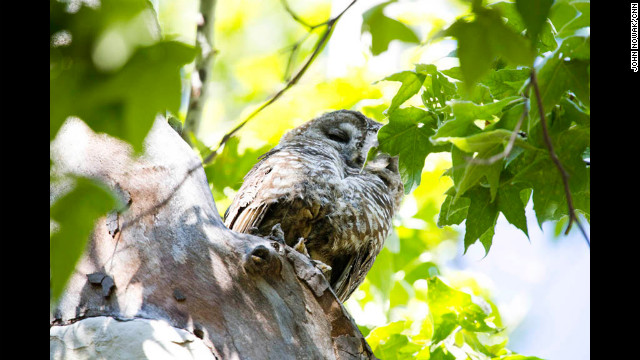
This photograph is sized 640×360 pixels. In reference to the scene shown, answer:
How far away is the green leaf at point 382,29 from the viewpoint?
71cm

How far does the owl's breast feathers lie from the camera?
1893mm

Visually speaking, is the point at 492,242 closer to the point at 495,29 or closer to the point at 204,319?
the point at 204,319

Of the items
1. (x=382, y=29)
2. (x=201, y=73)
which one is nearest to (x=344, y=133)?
(x=201, y=73)

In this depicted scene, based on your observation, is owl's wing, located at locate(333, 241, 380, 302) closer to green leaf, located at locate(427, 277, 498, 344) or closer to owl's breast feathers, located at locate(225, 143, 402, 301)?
owl's breast feathers, located at locate(225, 143, 402, 301)

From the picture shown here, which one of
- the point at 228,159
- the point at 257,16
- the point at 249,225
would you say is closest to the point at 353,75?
the point at 257,16

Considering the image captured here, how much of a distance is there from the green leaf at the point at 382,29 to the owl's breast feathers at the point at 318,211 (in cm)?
115

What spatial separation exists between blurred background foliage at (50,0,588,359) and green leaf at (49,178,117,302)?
1 centimetres

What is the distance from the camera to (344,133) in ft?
8.81

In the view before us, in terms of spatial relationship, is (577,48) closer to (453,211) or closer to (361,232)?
(453,211)

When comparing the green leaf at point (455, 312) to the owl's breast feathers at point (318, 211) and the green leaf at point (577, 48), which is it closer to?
the owl's breast feathers at point (318, 211)

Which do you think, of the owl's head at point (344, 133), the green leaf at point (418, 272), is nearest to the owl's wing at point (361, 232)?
the owl's head at point (344, 133)

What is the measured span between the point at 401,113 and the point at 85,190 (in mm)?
860

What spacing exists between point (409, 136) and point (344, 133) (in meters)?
→ 1.28
